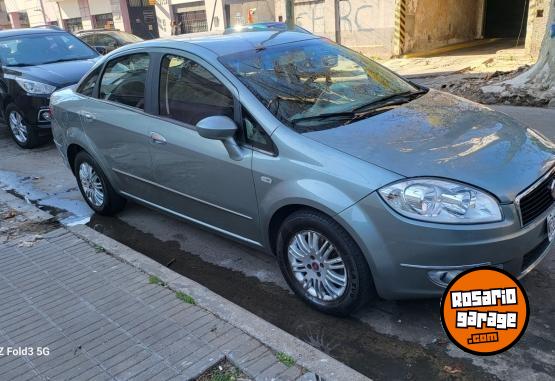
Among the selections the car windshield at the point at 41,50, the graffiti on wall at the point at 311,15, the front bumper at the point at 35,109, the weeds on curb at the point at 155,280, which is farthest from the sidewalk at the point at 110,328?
the graffiti on wall at the point at 311,15

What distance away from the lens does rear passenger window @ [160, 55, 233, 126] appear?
137 inches

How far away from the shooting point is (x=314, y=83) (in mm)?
3588

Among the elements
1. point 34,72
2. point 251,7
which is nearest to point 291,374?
point 34,72

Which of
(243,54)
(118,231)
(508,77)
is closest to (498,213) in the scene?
(243,54)

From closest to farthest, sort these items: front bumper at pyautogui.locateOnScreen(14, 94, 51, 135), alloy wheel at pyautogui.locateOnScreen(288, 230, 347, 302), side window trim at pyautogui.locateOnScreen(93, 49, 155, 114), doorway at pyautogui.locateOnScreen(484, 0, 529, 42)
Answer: alloy wheel at pyautogui.locateOnScreen(288, 230, 347, 302)
side window trim at pyautogui.locateOnScreen(93, 49, 155, 114)
front bumper at pyautogui.locateOnScreen(14, 94, 51, 135)
doorway at pyautogui.locateOnScreen(484, 0, 529, 42)

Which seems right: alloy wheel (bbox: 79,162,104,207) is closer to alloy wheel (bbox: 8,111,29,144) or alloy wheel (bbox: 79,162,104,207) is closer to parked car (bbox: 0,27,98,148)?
parked car (bbox: 0,27,98,148)

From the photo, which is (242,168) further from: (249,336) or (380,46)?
(380,46)

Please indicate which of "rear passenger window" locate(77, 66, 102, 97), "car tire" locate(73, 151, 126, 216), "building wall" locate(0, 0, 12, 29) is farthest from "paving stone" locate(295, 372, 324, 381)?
"building wall" locate(0, 0, 12, 29)

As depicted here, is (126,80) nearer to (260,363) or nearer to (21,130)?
(260,363)

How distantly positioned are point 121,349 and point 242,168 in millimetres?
1300

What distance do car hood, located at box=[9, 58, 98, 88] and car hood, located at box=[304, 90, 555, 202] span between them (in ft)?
19.2

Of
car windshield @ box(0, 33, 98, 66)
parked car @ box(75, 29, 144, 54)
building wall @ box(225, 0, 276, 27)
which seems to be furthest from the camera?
building wall @ box(225, 0, 276, 27)

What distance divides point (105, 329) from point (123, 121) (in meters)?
1.86

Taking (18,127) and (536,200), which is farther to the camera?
(18,127)
